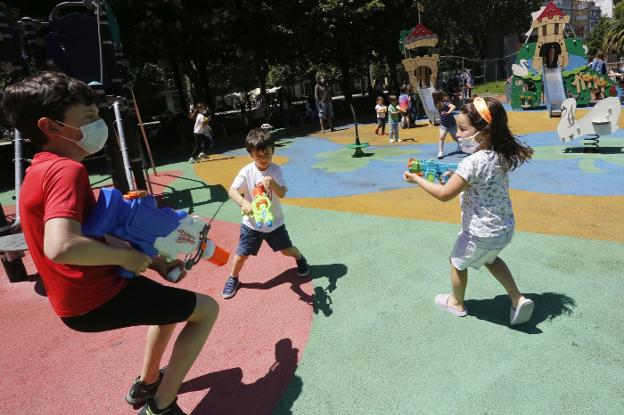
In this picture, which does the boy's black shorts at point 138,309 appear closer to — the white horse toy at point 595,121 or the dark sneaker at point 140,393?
the dark sneaker at point 140,393

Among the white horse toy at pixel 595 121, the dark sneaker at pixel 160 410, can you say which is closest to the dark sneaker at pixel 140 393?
the dark sneaker at pixel 160 410

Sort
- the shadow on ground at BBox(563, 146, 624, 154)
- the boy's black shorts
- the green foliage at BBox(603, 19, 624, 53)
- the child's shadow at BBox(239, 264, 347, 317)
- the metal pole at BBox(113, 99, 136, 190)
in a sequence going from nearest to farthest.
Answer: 1. the boy's black shorts
2. the child's shadow at BBox(239, 264, 347, 317)
3. the metal pole at BBox(113, 99, 136, 190)
4. the shadow on ground at BBox(563, 146, 624, 154)
5. the green foliage at BBox(603, 19, 624, 53)

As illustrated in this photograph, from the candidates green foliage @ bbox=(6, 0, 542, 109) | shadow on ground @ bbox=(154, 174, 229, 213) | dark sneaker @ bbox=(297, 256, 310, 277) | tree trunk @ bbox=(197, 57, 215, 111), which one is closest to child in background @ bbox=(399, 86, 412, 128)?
green foliage @ bbox=(6, 0, 542, 109)

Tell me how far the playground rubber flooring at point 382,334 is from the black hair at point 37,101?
101 cm

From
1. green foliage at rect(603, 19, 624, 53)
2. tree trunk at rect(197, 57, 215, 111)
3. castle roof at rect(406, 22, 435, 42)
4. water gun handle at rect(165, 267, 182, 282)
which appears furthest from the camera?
green foliage at rect(603, 19, 624, 53)

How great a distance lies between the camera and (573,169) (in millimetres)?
7484

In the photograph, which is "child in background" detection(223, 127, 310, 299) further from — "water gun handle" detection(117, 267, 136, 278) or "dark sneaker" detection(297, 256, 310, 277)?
"water gun handle" detection(117, 267, 136, 278)

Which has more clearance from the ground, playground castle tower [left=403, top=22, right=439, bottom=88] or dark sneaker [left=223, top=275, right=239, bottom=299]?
playground castle tower [left=403, top=22, right=439, bottom=88]

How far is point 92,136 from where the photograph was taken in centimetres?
197

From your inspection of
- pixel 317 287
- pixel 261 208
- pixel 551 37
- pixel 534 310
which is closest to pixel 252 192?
pixel 261 208

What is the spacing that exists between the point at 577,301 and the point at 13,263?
587 cm

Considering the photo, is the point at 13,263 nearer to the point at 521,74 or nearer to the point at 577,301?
the point at 577,301

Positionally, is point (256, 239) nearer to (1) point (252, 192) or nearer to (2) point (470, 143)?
(1) point (252, 192)

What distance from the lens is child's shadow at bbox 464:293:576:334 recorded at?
3.18 m
